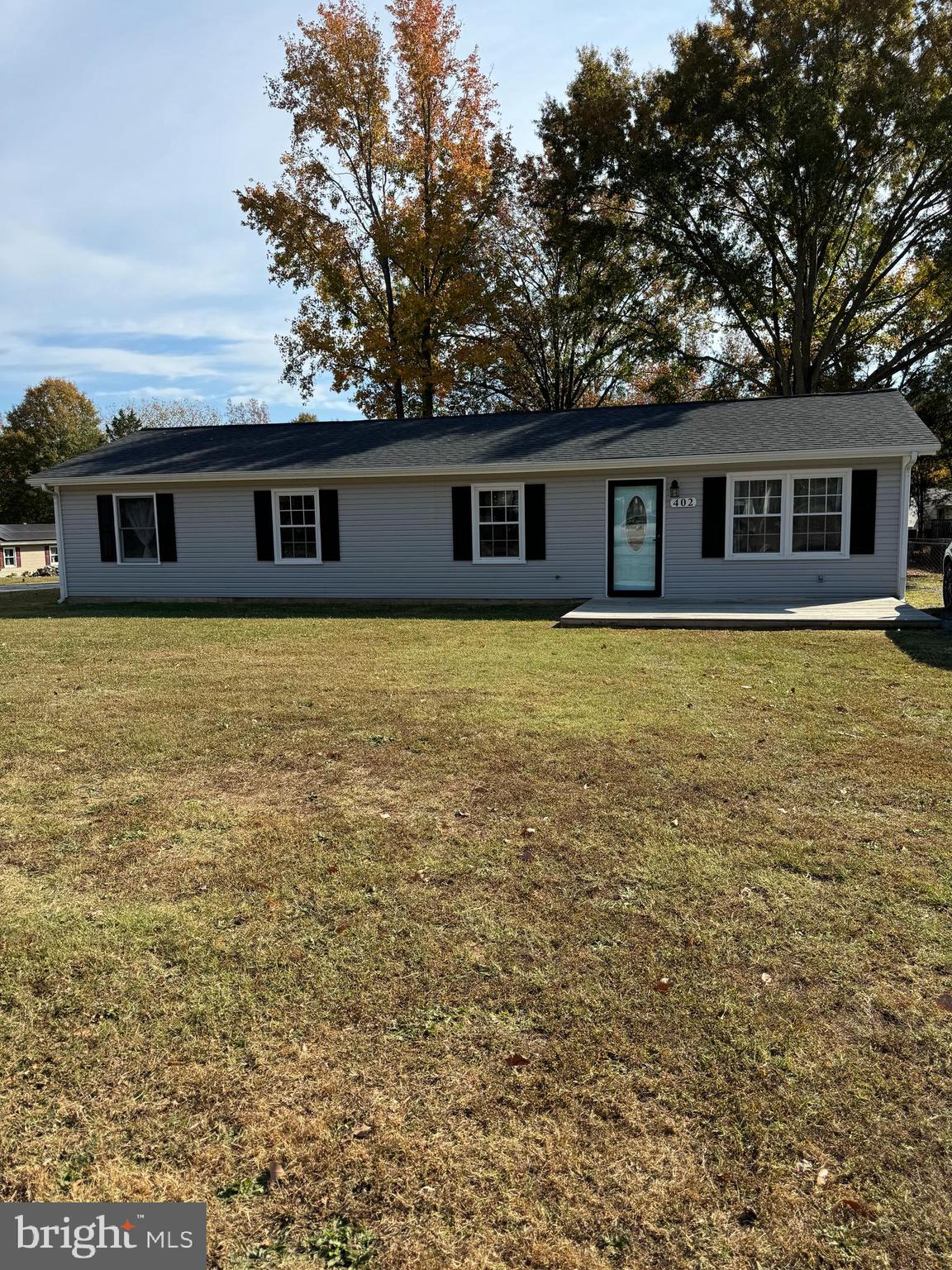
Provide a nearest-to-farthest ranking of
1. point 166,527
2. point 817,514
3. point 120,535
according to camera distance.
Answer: point 817,514 < point 166,527 < point 120,535

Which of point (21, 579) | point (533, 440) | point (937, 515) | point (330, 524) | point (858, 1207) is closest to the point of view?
point (858, 1207)

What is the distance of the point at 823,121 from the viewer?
826 inches

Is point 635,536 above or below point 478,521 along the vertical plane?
below

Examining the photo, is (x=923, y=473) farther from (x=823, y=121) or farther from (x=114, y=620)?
(x=114, y=620)

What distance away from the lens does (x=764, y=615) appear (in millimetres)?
10797

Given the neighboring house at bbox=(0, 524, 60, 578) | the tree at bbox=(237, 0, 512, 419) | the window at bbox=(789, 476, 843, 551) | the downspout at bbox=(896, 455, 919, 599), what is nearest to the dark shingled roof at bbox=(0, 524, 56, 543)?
the neighboring house at bbox=(0, 524, 60, 578)

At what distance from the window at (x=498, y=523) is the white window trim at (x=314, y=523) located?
3098 millimetres

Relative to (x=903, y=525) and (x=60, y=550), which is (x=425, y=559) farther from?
(x=903, y=525)

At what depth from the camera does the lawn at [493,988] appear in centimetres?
187

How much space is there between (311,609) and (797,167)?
19.3 m

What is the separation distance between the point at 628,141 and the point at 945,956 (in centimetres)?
2710

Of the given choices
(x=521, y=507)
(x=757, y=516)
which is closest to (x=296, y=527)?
(x=521, y=507)

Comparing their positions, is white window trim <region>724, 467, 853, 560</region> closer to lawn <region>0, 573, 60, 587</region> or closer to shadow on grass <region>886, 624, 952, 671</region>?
shadow on grass <region>886, 624, 952, 671</region>

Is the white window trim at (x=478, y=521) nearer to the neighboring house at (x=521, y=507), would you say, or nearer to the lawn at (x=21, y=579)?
the neighboring house at (x=521, y=507)
